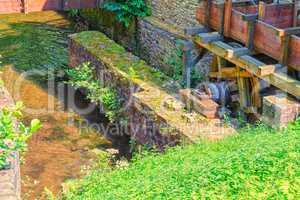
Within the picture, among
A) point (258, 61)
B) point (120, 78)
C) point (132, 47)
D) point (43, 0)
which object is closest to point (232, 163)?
point (258, 61)

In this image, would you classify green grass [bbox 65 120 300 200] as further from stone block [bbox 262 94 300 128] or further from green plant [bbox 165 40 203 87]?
green plant [bbox 165 40 203 87]

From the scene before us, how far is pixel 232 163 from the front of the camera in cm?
705

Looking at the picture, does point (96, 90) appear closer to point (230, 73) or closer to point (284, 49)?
point (230, 73)

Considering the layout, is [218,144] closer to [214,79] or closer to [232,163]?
[232,163]

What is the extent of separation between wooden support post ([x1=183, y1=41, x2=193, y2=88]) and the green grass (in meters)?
2.48

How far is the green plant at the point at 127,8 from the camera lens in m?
14.6

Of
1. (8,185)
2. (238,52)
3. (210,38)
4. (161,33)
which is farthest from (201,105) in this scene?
(161,33)

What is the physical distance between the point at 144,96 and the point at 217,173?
414 cm

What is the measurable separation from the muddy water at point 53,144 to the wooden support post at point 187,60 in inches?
78.7

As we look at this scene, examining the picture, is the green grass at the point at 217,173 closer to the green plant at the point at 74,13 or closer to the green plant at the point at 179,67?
the green plant at the point at 179,67

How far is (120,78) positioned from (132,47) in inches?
151

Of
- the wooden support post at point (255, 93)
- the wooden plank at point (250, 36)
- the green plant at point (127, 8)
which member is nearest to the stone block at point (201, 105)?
the wooden support post at point (255, 93)

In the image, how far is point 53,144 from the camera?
11461 mm

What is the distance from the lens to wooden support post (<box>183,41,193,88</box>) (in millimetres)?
10773
